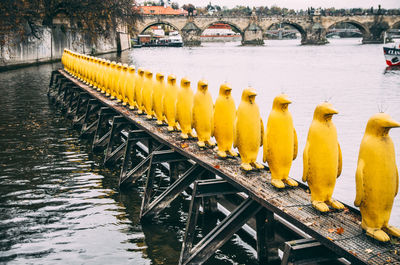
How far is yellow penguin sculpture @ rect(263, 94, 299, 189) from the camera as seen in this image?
5.04 meters

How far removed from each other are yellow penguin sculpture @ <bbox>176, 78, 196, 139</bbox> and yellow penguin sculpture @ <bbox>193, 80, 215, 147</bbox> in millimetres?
437

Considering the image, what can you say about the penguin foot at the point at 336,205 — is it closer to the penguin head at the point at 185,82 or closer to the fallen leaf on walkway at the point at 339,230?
the fallen leaf on walkway at the point at 339,230

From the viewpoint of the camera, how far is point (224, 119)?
618 cm

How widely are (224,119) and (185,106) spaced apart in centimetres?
121

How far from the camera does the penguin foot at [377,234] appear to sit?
12.6 ft

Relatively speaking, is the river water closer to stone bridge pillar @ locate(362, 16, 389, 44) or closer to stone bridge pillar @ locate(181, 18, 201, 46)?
stone bridge pillar @ locate(181, 18, 201, 46)

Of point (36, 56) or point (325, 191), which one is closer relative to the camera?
point (325, 191)

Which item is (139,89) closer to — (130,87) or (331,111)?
(130,87)

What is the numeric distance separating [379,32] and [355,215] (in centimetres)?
9716

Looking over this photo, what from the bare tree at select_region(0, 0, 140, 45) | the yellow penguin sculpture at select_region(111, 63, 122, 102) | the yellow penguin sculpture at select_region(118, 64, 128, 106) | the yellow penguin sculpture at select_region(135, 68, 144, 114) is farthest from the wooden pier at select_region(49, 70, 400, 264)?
the bare tree at select_region(0, 0, 140, 45)

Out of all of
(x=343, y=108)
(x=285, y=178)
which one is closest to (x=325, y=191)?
(x=285, y=178)

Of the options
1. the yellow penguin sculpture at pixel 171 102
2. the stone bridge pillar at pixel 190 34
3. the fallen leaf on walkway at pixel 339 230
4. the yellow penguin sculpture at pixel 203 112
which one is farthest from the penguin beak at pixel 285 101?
the stone bridge pillar at pixel 190 34

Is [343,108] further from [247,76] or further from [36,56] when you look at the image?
[36,56]

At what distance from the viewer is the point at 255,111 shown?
18.3 feet
